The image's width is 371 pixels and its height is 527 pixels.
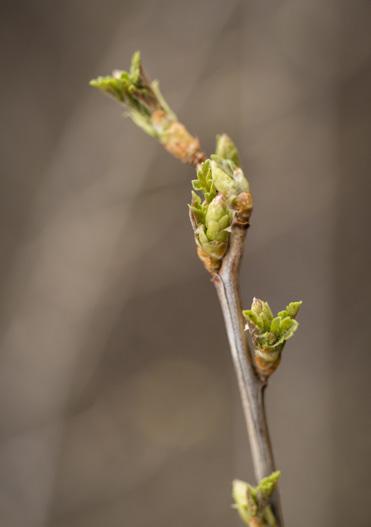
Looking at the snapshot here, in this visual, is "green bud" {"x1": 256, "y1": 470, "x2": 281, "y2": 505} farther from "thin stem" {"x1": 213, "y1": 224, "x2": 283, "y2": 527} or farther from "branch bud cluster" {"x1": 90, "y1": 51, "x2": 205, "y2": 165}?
"branch bud cluster" {"x1": 90, "y1": 51, "x2": 205, "y2": 165}

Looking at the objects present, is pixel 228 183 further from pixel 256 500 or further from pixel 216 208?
pixel 256 500

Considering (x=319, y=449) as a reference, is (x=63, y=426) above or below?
above

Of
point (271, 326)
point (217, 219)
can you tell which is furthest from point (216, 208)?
point (271, 326)

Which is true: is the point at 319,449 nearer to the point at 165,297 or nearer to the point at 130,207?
the point at 165,297

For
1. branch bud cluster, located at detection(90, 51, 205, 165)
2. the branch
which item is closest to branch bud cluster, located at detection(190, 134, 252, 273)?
the branch

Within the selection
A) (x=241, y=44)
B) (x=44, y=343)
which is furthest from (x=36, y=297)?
(x=241, y=44)

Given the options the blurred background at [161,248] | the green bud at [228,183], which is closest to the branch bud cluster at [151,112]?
the green bud at [228,183]
